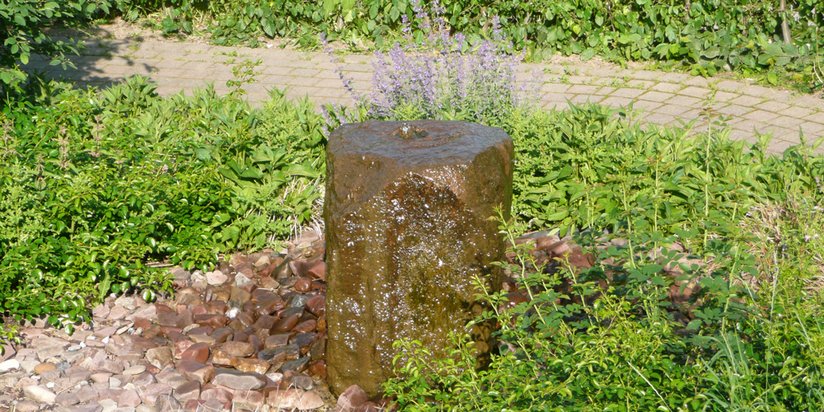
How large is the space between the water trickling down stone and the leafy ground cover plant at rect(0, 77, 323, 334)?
1.39 m

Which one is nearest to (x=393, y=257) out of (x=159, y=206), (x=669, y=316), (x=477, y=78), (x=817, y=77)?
(x=669, y=316)

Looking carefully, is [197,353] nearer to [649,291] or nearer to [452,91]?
[649,291]

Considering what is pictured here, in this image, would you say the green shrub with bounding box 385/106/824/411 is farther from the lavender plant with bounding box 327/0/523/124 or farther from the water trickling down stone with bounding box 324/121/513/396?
the lavender plant with bounding box 327/0/523/124

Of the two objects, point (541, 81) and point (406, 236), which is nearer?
point (406, 236)

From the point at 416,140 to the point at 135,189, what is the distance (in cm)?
170

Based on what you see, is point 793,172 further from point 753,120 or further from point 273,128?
point 273,128

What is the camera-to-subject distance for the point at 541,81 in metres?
7.85

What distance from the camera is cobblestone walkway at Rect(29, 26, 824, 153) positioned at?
7332mm

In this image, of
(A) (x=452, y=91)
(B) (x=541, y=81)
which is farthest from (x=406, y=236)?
(B) (x=541, y=81)

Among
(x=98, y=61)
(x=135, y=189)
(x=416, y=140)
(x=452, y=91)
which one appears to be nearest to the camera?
(x=416, y=140)

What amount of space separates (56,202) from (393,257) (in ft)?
6.49

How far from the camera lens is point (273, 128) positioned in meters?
5.97

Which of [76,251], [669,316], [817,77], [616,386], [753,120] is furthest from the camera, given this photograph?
[817,77]

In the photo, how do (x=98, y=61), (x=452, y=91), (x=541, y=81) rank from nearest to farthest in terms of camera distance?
(x=452, y=91) → (x=541, y=81) → (x=98, y=61)
